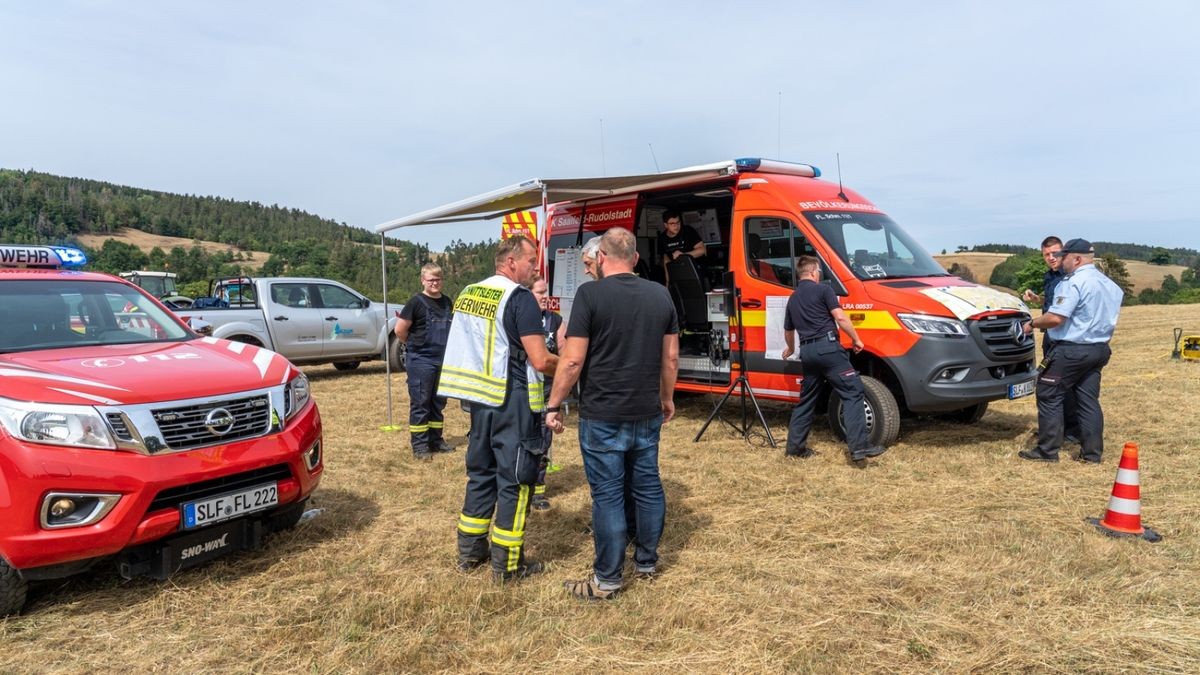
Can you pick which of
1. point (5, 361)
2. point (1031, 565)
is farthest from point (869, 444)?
point (5, 361)

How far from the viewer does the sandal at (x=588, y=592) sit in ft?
10.5

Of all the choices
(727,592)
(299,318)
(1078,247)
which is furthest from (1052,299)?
(299,318)

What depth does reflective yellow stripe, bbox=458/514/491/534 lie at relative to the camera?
138 inches

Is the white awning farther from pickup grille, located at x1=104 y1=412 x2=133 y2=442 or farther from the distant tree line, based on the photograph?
the distant tree line

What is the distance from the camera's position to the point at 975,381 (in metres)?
5.52

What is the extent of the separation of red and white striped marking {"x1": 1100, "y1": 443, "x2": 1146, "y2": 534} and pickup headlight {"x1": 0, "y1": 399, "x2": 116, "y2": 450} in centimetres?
515

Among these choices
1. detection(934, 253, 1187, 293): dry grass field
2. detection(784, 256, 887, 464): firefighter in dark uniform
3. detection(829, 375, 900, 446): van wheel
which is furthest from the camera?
detection(934, 253, 1187, 293): dry grass field

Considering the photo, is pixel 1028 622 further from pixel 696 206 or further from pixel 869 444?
pixel 696 206

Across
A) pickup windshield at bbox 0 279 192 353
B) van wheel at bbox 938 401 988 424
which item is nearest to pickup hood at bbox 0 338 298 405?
pickup windshield at bbox 0 279 192 353

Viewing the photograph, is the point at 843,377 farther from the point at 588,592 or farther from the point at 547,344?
the point at 588,592

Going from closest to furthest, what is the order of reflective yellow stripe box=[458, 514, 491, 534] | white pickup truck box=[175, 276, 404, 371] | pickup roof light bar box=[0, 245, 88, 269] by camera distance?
reflective yellow stripe box=[458, 514, 491, 534] → pickup roof light bar box=[0, 245, 88, 269] → white pickup truck box=[175, 276, 404, 371]

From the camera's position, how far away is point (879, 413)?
222 inches

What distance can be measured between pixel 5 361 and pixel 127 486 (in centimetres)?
97

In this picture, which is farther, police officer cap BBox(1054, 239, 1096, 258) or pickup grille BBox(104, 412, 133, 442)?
police officer cap BBox(1054, 239, 1096, 258)
